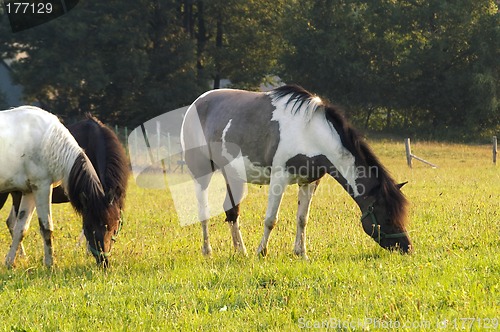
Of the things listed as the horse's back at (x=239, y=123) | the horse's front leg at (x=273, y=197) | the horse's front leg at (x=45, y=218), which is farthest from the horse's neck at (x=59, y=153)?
the horse's front leg at (x=273, y=197)

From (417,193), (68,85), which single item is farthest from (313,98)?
(68,85)

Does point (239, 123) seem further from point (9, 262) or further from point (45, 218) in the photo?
point (9, 262)

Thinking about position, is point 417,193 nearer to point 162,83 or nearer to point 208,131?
point 208,131

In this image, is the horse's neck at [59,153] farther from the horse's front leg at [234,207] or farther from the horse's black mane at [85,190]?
the horse's front leg at [234,207]

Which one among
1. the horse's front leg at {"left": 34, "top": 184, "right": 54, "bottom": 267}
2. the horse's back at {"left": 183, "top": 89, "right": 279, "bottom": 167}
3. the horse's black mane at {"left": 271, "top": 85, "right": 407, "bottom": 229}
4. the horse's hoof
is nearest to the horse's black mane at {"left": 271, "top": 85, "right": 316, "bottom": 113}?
the horse's black mane at {"left": 271, "top": 85, "right": 407, "bottom": 229}

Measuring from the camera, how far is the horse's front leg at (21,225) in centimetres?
745

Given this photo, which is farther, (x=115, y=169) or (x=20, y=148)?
(x=115, y=169)

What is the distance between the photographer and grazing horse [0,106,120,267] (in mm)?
7023

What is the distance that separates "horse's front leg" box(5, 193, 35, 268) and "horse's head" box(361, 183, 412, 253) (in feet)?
14.0

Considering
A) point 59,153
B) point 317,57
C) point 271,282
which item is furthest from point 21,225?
point 317,57

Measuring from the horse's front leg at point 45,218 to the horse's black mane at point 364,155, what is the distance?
3.28 m

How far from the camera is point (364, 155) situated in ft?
23.3

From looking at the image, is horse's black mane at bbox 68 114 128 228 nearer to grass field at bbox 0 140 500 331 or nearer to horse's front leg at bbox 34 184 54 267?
horse's front leg at bbox 34 184 54 267

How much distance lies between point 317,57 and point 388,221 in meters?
36.6
